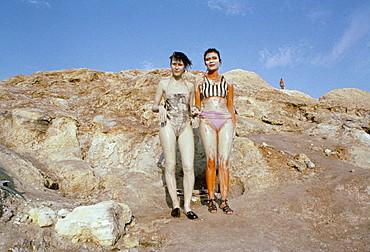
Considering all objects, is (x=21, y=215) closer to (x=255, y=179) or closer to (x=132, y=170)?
(x=132, y=170)

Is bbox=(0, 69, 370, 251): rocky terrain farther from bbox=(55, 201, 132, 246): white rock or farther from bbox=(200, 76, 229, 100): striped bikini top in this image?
bbox=(200, 76, 229, 100): striped bikini top

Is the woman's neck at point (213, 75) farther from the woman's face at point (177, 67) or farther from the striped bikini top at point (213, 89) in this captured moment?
the woman's face at point (177, 67)

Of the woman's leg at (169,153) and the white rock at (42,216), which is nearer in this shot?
the white rock at (42,216)

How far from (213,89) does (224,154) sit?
1.23 m

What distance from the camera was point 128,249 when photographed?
2781 millimetres

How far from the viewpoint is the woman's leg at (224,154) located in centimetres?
419

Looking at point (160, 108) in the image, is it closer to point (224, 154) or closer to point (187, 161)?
point (187, 161)

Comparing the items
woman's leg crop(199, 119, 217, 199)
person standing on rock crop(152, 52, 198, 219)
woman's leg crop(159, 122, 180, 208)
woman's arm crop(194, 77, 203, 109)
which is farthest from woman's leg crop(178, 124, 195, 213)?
woman's arm crop(194, 77, 203, 109)

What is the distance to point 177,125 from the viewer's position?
420cm

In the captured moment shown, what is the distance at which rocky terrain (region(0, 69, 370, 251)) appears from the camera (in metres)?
2.88

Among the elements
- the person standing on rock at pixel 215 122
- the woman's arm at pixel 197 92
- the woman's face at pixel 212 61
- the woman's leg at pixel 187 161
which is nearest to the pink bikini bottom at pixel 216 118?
the person standing on rock at pixel 215 122

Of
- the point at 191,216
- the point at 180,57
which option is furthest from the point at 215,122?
the point at 191,216

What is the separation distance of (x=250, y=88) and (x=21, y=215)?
989 cm

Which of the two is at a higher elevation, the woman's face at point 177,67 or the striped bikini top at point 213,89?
the woman's face at point 177,67
